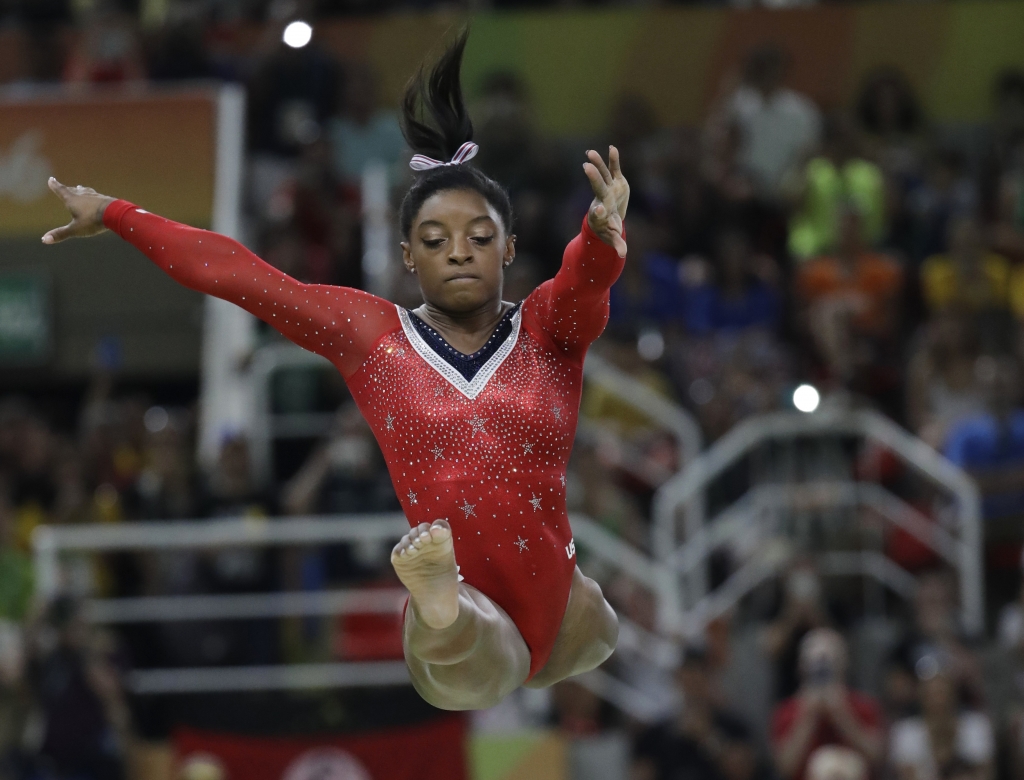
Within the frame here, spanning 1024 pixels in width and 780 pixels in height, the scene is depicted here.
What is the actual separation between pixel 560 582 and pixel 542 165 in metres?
6.18

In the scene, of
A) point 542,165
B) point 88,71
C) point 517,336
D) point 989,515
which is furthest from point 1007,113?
point 517,336

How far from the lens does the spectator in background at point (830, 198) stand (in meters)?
9.55

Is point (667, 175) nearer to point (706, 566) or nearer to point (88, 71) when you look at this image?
point (706, 566)

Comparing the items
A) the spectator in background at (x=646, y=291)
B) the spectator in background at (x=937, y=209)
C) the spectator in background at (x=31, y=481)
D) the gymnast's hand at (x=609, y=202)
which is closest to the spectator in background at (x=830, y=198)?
the spectator in background at (x=937, y=209)

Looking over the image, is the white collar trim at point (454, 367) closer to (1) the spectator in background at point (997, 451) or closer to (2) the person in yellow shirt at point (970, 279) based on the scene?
(1) the spectator in background at point (997, 451)

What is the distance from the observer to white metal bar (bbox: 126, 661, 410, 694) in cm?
742

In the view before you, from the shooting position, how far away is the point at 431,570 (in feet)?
11.5

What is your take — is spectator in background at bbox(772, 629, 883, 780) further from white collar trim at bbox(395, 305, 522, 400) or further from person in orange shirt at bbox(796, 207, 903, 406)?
white collar trim at bbox(395, 305, 522, 400)

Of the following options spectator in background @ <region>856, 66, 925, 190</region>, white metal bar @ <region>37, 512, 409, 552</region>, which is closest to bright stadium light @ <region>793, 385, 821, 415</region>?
white metal bar @ <region>37, 512, 409, 552</region>

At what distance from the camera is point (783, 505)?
784 cm

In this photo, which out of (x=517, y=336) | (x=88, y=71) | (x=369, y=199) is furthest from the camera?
(x=88, y=71)

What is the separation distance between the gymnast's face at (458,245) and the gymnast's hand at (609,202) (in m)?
0.29

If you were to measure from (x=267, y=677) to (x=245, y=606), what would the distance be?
14.0 inches

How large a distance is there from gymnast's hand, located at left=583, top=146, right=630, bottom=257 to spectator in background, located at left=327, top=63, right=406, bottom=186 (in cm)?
651
